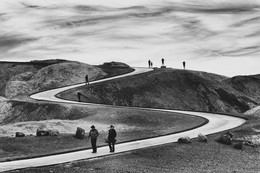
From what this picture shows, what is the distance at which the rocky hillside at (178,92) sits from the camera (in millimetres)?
90875

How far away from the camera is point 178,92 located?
106 metres

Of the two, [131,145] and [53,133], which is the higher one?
[53,133]

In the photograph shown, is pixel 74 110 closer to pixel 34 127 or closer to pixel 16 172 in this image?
pixel 34 127

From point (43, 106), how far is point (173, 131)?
23.8 meters

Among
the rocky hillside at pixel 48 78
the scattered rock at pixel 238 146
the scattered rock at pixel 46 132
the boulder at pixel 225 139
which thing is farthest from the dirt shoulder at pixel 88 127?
the rocky hillside at pixel 48 78

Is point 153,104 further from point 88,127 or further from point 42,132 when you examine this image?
point 42,132

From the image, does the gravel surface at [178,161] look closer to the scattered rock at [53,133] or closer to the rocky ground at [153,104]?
the rocky ground at [153,104]

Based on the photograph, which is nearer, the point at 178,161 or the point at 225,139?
the point at 178,161

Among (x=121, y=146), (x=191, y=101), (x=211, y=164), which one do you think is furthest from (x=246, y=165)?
(x=191, y=101)

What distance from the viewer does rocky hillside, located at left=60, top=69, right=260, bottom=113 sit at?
90.9 metres

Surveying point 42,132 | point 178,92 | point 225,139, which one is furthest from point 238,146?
point 178,92

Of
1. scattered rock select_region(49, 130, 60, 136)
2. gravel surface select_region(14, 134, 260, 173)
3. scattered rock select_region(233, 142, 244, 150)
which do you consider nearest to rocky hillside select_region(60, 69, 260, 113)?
scattered rock select_region(49, 130, 60, 136)

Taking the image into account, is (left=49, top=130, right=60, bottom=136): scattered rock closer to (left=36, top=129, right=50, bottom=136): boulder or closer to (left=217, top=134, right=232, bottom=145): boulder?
(left=36, top=129, right=50, bottom=136): boulder

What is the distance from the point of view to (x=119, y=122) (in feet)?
152
